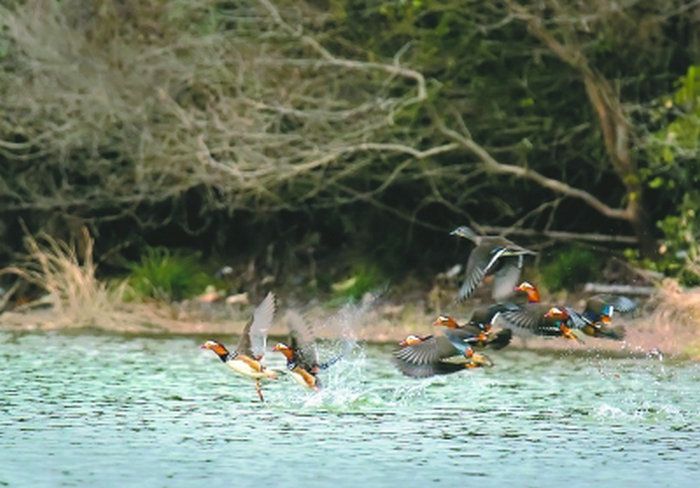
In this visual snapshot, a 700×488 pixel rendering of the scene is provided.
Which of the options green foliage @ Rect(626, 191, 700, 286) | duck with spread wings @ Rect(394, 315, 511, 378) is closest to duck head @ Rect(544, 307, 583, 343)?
duck with spread wings @ Rect(394, 315, 511, 378)

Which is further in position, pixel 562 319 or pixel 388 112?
pixel 388 112

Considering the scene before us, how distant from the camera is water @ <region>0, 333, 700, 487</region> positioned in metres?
9.43

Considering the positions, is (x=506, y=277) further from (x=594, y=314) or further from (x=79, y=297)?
(x=79, y=297)

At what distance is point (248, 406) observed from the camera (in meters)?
12.1

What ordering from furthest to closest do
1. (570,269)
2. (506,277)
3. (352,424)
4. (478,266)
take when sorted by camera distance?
(570,269) → (506,277) → (478,266) → (352,424)

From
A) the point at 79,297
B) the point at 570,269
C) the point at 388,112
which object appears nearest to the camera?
the point at 79,297

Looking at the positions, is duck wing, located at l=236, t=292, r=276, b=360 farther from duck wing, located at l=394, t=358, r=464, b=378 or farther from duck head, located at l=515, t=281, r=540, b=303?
duck head, located at l=515, t=281, r=540, b=303

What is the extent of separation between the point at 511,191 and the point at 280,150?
8.42ft

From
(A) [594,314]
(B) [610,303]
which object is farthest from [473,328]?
(B) [610,303]

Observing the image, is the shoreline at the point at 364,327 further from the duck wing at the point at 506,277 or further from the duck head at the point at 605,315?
the duck wing at the point at 506,277

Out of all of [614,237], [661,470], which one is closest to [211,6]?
[614,237]

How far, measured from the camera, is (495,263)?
12023mm

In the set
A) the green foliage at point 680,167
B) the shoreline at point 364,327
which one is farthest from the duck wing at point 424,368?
the green foliage at point 680,167

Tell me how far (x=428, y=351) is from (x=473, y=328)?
1.06 ft
